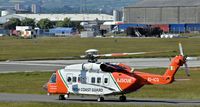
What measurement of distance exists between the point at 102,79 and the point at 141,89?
8.20 meters

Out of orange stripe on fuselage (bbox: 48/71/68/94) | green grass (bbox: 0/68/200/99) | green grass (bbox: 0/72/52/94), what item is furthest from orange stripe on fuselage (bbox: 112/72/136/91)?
green grass (bbox: 0/72/52/94)

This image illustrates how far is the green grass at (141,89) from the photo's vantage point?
40581 millimetres

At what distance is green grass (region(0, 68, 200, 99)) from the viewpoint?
4058 centimetres

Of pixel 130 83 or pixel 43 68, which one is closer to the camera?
pixel 130 83

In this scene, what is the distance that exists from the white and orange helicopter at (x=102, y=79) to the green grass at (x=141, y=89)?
4089mm

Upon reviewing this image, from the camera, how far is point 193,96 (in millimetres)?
39156

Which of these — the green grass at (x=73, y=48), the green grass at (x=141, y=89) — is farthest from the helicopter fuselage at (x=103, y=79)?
the green grass at (x=73, y=48)

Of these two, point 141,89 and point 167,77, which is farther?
point 141,89

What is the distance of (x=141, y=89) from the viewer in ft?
145

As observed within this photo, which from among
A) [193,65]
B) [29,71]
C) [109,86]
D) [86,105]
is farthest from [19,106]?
[193,65]

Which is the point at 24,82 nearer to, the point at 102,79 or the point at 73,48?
the point at 102,79

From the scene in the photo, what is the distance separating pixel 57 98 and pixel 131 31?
15552cm

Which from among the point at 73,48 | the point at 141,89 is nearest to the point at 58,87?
the point at 141,89

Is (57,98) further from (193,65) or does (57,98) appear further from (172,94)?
(193,65)
